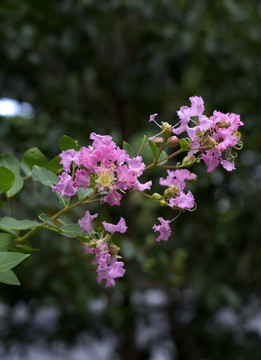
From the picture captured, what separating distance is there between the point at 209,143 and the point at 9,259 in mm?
230

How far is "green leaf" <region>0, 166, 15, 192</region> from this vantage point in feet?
1.44

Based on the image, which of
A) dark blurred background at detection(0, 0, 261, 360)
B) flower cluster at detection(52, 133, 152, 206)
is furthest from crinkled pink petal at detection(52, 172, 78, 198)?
dark blurred background at detection(0, 0, 261, 360)

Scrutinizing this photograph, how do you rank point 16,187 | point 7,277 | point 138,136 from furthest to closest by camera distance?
point 138,136
point 16,187
point 7,277

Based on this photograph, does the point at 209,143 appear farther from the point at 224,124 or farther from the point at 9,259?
the point at 9,259

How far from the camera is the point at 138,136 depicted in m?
1.38

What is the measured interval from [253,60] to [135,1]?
472 mm

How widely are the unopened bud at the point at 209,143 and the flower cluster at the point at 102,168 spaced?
70 mm

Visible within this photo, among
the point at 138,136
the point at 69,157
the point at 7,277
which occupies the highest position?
the point at 138,136

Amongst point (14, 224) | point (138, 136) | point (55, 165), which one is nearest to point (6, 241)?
point (14, 224)

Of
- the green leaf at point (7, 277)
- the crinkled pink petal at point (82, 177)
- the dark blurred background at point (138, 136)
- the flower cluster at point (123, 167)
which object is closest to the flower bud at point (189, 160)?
the flower cluster at point (123, 167)

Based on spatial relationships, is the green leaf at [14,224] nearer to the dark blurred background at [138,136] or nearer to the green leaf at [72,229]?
the green leaf at [72,229]

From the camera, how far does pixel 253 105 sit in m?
1.36

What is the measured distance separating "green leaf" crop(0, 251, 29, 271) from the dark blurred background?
0.69 m

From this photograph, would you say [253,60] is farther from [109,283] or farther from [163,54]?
[109,283]
